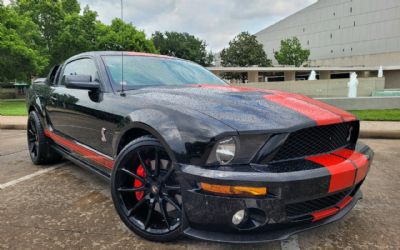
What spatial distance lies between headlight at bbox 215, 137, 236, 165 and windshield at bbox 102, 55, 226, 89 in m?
1.26

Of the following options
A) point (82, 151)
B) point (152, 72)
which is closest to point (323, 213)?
point (152, 72)

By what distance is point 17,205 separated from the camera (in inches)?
118

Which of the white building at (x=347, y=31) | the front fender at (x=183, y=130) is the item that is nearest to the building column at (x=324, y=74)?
the white building at (x=347, y=31)

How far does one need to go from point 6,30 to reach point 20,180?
2035cm

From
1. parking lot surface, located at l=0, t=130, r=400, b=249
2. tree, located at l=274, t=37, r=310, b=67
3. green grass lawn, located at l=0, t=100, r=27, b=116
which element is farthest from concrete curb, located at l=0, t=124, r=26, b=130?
tree, located at l=274, t=37, r=310, b=67

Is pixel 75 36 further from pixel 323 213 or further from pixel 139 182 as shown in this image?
pixel 323 213

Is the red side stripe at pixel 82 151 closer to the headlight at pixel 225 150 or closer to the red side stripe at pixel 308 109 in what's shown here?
the headlight at pixel 225 150

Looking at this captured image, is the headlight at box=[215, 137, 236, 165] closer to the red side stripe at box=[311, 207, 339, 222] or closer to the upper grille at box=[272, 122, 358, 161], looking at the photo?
the upper grille at box=[272, 122, 358, 161]

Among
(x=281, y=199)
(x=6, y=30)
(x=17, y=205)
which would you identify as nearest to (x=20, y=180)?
(x=17, y=205)

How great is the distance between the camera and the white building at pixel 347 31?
186 feet

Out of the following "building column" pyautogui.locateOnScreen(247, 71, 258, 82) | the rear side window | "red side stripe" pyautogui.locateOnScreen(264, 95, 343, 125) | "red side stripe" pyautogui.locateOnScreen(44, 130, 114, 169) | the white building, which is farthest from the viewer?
the white building

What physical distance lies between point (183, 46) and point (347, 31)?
31.2m

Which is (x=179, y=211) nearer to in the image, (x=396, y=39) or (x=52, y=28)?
(x=52, y=28)

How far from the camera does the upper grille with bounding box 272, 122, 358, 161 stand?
1960 mm
